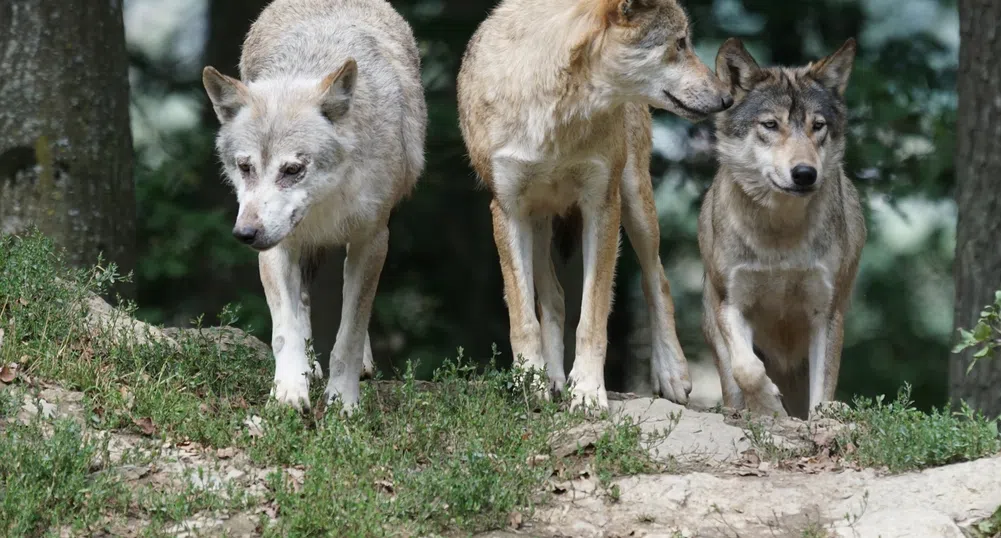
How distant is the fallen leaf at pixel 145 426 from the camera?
589cm

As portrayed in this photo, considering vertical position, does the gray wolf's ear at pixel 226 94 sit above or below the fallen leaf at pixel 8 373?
above

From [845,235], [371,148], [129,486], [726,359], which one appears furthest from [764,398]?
[129,486]

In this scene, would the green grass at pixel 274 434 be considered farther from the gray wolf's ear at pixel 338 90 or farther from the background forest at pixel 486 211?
the background forest at pixel 486 211

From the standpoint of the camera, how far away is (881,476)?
5738mm

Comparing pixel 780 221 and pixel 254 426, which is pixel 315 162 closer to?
pixel 254 426

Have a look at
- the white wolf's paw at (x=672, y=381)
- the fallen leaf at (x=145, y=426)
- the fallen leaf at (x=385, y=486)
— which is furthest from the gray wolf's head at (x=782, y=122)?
the fallen leaf at (x=145, y=426)

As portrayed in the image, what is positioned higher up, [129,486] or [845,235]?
[845,235]

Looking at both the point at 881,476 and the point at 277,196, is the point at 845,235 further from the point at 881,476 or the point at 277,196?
the point at 277,196

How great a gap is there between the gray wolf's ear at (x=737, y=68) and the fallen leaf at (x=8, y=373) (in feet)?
14.6

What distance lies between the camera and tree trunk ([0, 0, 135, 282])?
8.05 metres

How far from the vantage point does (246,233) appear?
19.3 ft

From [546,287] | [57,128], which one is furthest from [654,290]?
[57,128]

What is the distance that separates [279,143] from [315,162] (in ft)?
0.67

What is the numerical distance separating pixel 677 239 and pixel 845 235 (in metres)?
3.83
